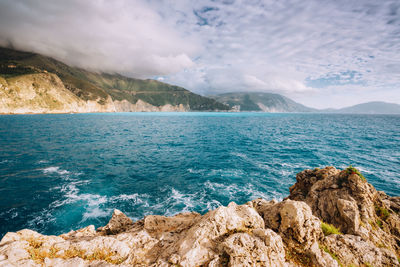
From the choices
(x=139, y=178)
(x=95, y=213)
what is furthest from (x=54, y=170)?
(x=95, y=213)

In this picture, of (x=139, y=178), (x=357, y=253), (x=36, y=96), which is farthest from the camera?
(x=36, y=96)

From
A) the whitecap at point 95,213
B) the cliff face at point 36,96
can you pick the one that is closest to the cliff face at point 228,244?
the whitecap at point 95,213

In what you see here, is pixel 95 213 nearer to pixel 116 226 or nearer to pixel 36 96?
pixel 116 226

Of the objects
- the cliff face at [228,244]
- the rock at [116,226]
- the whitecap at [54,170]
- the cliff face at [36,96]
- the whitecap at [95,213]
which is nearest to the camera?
the cliff face at [228,244]

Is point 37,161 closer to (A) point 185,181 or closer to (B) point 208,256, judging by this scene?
(A) point 185,181

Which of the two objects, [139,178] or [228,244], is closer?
[228,244]

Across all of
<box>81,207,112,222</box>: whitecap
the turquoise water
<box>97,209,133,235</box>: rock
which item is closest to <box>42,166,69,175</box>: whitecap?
the turquoise water

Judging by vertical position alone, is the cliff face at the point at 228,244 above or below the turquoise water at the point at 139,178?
above

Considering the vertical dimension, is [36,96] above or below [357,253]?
above

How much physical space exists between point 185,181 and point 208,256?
16.3 metres

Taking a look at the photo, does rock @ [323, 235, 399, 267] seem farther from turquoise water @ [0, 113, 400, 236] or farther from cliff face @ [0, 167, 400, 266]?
turquoise water @ [0, 113, 400, 236]

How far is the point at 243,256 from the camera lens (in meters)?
5.25

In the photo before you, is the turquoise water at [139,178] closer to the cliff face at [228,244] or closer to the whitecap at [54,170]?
the whitecap at [54,170]

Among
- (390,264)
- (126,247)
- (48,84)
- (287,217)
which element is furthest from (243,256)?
(48,84)
